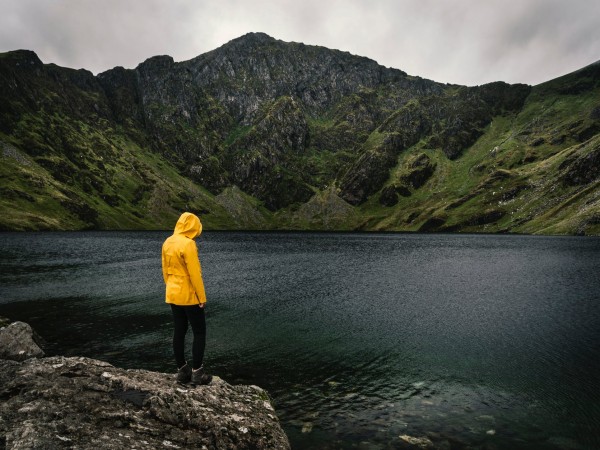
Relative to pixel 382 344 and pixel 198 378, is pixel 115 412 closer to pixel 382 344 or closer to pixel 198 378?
pixel 198 378

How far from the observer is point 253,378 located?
23750 mm

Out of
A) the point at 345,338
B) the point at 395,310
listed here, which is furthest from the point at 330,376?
the point at 395,310

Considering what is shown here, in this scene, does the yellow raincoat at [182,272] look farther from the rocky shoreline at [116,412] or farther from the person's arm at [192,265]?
the rocky shoreline at [116,412]

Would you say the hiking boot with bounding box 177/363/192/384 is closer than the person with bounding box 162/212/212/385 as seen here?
No

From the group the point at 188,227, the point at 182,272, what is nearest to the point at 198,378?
the point at 182,272

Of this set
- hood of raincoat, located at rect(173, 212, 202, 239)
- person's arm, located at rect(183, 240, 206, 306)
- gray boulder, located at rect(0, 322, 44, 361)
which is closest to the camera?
person's arm, located at rect(183, 240, 206, 306)

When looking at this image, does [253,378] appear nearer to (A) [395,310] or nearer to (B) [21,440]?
(B) [21,440]

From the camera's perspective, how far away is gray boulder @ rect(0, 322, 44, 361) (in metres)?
22.7

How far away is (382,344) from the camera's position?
1244 inches

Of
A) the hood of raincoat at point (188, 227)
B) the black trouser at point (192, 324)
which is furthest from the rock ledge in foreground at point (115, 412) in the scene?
the hood of raincoat at point (188, 227)

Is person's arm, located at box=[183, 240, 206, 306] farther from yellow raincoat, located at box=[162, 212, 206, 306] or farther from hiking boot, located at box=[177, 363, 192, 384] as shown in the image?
hiking boot, located at box=[177, 363, 192, 384]

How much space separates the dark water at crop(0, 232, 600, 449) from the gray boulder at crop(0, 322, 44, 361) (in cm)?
471

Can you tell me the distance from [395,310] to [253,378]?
25.2 metres

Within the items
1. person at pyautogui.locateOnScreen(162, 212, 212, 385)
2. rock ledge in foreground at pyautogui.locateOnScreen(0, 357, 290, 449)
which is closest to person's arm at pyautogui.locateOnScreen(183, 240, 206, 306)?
person at pyautogui.locateOnScreen(162, 212, 212, 385)
